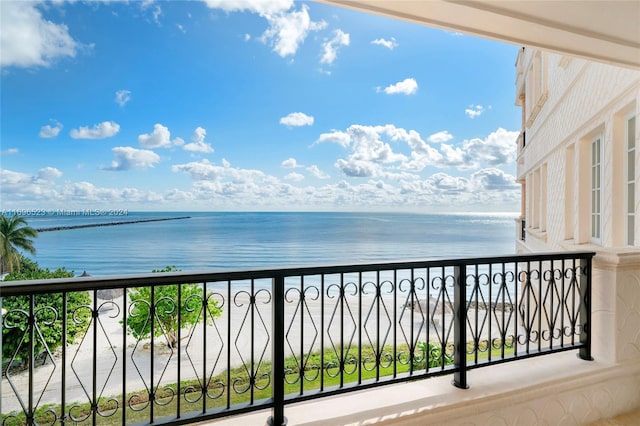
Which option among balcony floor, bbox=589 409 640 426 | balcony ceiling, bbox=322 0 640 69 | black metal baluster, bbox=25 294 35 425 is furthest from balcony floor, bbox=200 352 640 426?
balcony ceiling, bbox=322 0 640 69

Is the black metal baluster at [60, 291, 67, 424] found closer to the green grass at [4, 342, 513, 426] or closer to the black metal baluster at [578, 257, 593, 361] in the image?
the green grass at [4, 342, 513, 426]

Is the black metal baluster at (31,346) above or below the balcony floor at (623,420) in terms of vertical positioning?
above

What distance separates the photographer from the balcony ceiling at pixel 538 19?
1574 millimetres

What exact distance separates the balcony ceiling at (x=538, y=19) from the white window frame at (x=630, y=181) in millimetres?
1203

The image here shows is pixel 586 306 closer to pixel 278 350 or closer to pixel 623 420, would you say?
pixel 623 420

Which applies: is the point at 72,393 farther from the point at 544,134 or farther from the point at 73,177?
the point at 73,177

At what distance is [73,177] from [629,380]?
3816cm

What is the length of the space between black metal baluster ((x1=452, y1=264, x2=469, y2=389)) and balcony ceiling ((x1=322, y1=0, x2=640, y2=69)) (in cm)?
133

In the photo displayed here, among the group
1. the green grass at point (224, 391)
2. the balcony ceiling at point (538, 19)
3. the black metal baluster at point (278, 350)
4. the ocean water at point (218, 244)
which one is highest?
the balcony ceiling at point (538, 19)

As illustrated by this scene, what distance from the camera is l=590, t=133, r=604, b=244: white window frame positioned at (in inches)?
148

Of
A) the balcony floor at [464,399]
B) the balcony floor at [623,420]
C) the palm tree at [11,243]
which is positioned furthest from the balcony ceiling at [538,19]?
the palm tree at [11,243]

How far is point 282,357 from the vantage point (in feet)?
5.62

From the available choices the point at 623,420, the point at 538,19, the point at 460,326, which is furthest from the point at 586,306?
the point at 538,19

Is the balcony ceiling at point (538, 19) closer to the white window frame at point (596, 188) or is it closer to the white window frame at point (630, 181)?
the white window frame at point (630, 181)
